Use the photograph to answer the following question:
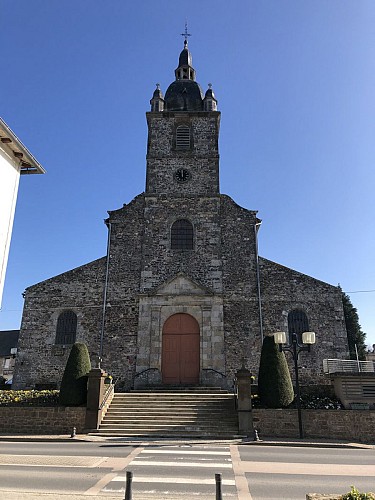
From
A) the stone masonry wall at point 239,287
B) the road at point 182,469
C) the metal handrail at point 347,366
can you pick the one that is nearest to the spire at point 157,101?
the stone masonry wall at point 239,287

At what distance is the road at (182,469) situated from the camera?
6629mm

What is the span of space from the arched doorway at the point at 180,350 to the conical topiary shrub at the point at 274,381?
416cm

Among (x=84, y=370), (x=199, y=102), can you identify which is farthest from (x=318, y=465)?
(x=199, y=102)

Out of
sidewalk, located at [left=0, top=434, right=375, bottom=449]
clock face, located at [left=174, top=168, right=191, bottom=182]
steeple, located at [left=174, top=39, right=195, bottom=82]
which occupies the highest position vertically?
steeple, located at [left=174, top=39, right=195, bottom=82]

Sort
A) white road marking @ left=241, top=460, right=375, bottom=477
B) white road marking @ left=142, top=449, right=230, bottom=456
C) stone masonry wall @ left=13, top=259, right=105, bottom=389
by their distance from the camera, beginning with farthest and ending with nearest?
stone masonry wall @ left=13, top=259, right=105, bottom=389 < white road marking @ left=142, top=449, right=230, bottom=456 < white road marking @ left=241, top=460, right=375, bottom=477

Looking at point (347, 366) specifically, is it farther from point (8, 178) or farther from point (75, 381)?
point (8, 178)

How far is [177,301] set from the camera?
1862 cm

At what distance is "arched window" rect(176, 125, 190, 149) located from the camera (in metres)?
22.2

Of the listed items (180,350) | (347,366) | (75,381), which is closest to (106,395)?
(75,381)

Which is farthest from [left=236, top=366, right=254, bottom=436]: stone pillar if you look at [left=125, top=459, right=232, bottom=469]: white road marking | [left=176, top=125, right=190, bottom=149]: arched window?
[left=176, top=125, right=190, bottom=149]: arched window

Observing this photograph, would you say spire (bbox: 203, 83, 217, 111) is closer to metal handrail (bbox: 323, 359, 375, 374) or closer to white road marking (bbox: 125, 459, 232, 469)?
metal handrail (bbox: 323, 359, 375, 374)

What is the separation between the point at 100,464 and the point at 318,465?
4716 mm

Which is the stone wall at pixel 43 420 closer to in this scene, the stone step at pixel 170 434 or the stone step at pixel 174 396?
the stone step at pixel 170 434

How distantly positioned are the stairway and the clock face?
1065 cm
